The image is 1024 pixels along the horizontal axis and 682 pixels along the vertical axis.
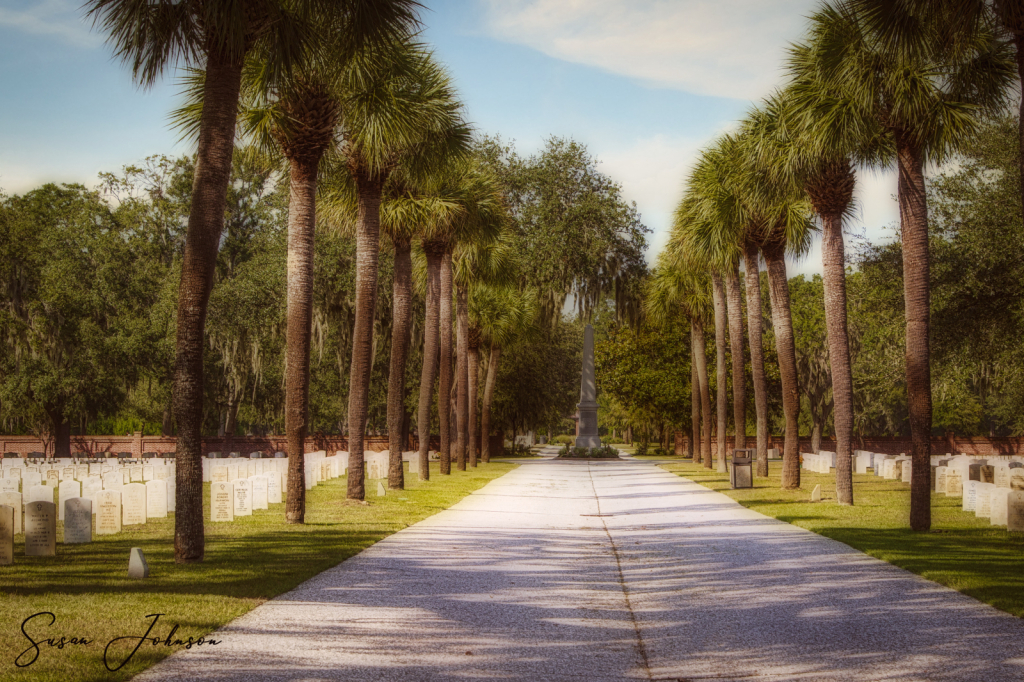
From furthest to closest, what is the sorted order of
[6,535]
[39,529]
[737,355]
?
[737,355], [39,529], [6,535]

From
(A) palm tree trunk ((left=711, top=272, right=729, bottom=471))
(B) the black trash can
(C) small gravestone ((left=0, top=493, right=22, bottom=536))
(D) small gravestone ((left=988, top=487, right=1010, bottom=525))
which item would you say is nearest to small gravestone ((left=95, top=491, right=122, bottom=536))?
(C) small gravestone ((left=0, top=493, right=22, bottom=536))

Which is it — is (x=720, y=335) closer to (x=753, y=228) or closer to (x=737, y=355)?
(x=737, y=355)

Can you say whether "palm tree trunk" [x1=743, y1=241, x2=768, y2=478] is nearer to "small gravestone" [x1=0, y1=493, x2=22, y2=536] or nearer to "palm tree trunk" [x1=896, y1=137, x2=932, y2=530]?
"palm tree trunk" [x1=896, y1=137, x2=932, y2=530]

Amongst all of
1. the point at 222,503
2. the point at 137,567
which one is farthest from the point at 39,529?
the point at 222,503

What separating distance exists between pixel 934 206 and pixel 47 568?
26431 millimetres

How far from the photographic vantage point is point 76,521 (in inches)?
540

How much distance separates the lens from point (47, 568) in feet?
36.9

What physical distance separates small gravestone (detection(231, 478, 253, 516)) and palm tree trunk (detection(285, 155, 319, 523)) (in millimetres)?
1577

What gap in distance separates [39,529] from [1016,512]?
14.8 meters

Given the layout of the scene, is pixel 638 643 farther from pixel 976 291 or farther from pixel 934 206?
pixel 934 206

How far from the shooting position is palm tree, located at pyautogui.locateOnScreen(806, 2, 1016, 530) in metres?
15.9

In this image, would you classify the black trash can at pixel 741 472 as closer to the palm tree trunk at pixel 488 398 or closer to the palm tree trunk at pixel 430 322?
the palm tree trunk at pixel 430 322

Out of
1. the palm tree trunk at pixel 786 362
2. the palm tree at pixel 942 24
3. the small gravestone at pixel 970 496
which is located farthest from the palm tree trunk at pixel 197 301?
the palm tree trunk at pixel 786 362

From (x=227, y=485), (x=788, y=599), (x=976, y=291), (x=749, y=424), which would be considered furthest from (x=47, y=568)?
(x=749, y=424)
